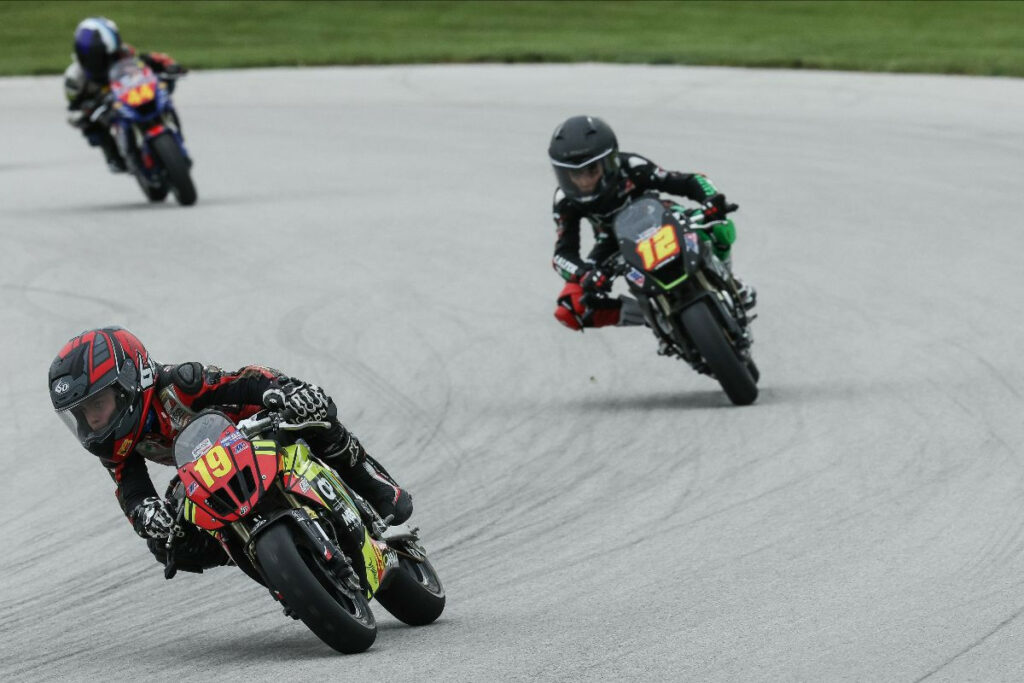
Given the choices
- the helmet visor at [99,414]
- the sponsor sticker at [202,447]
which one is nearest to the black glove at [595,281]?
the helmet visor at [99,414]

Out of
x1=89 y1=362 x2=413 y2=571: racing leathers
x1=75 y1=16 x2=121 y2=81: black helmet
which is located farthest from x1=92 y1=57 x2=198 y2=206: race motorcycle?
x1=89 y1=362 x2=413 y2=571: racing leathers

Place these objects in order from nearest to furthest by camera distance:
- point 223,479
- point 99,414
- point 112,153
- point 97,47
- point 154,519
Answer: point 223,479 < point 154,519 < point 99,414 < point 97,47 < point 112,153

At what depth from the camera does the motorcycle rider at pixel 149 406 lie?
19.8 feet

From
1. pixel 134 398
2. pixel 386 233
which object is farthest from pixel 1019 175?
pixel 134 398

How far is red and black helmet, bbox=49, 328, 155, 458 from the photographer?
6.01m

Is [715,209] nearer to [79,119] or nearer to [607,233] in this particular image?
[607,233]

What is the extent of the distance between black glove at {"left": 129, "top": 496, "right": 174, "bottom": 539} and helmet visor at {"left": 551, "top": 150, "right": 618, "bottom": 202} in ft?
14.6

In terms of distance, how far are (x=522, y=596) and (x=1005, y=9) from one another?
28.4m

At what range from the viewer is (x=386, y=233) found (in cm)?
1591

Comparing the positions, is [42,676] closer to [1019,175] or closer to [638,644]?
[638,644]

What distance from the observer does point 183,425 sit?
20.9 ft

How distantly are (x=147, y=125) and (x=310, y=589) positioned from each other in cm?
1235

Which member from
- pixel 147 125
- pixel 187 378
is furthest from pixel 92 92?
pixel 187 378

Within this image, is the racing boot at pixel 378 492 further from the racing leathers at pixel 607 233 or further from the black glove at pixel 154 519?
the racing leathers at pixel 607 233
